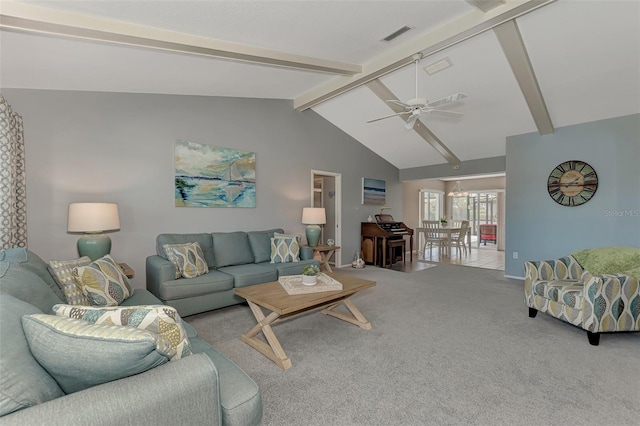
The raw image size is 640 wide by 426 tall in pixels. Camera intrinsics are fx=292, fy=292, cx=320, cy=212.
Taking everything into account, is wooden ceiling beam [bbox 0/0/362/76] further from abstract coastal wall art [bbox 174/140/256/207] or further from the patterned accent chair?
the patterned accent chair

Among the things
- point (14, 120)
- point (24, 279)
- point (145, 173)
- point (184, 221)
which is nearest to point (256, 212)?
point (184, 221)

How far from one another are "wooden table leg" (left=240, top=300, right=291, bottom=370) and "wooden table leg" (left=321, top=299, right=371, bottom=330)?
2.60 ft

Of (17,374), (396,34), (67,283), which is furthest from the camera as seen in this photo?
(396,34)

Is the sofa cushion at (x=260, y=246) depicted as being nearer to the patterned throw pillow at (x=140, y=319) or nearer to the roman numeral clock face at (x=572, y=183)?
the patterned throw pillow at (x=140, y=319)

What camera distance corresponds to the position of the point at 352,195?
257 inches

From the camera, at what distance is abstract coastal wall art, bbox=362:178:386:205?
267 inches

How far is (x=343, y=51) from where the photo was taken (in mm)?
3461

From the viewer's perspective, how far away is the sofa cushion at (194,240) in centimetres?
365

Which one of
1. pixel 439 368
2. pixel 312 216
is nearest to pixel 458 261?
pixel 312 216

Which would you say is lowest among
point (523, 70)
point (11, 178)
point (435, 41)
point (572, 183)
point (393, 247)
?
point (393, 247)

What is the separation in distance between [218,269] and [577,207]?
5.55 meters

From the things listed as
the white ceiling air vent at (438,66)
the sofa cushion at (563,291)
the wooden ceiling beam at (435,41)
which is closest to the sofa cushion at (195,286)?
the wooden ceiling beam at (435,41)

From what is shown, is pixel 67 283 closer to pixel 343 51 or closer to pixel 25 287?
pixel 25 287

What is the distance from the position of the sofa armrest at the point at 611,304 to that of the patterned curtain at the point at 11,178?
16.3 ft
